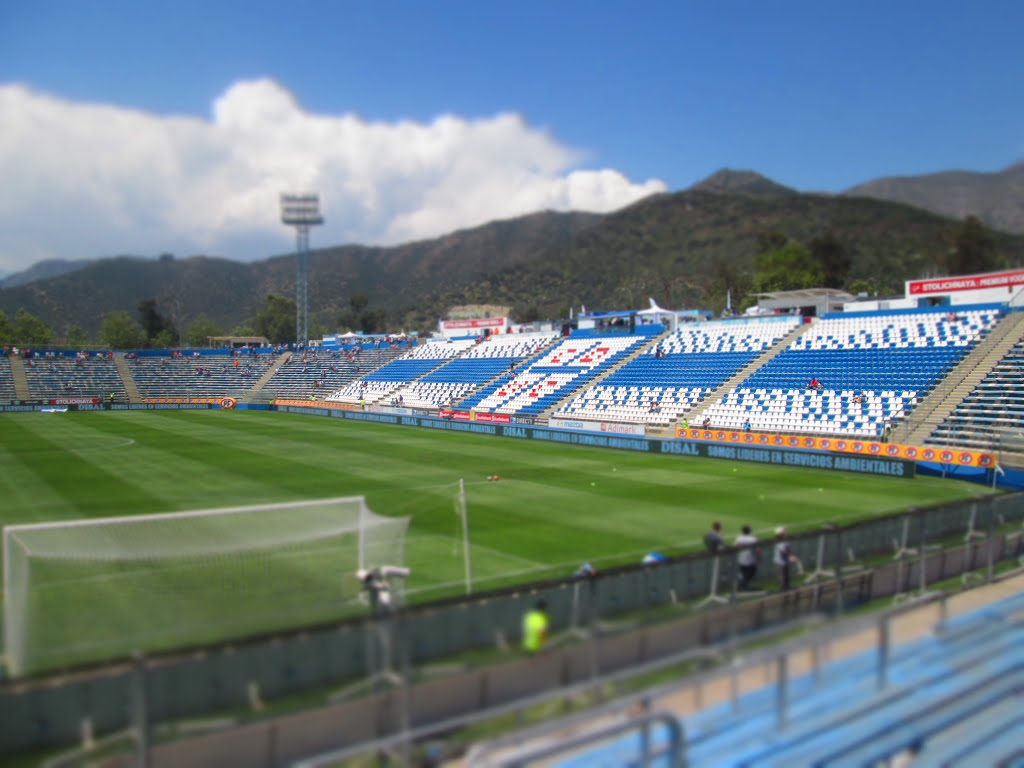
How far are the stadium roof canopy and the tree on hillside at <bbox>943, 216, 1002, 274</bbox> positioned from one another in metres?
46.5

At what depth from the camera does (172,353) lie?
82.7 meters

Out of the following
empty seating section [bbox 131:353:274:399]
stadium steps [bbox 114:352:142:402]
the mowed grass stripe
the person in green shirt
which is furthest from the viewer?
empty seating section [bbox 131:353:274:399]

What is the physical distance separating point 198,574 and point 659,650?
29.6ft

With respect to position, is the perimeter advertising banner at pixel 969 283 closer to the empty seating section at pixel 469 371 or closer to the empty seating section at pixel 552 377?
the empty seating section at pixel 552 377

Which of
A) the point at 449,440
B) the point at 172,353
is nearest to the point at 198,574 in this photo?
the point at 449,440

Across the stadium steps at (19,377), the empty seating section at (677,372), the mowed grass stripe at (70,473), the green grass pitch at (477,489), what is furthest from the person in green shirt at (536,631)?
the stadium steps at (19,377)

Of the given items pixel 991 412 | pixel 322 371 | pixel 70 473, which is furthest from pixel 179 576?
pixel 322 371

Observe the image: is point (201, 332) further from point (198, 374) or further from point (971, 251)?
point (971, 251)

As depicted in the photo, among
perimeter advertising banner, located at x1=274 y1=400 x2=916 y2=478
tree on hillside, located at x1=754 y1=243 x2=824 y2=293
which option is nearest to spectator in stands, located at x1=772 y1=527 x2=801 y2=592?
perimeter advertising banner, located at x1=274 y1=400 x2=916 y2=478

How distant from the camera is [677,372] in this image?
152ft

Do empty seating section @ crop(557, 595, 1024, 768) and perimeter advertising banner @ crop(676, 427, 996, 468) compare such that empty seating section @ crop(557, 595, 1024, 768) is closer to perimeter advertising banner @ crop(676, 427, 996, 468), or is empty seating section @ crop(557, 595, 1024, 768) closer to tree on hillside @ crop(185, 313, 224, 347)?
perimeter advertising banner @ crop(676, 427, 996, 468)

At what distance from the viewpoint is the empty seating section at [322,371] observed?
73.6 meters

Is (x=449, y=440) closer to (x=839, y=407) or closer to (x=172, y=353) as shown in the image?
(x=839, y=407)

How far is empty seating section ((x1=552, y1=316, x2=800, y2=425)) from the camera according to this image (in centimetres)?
4275
